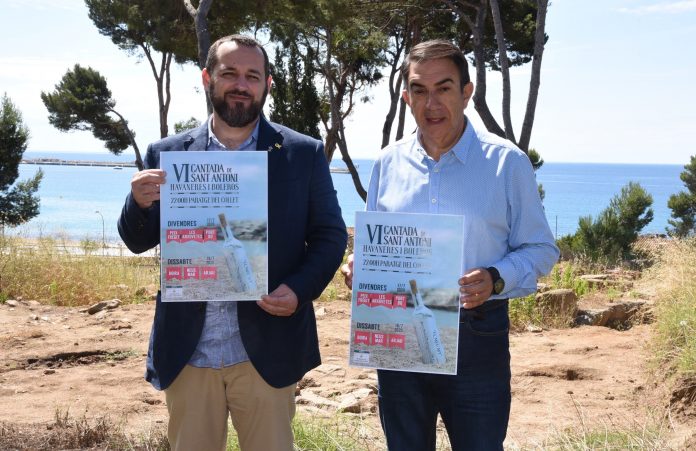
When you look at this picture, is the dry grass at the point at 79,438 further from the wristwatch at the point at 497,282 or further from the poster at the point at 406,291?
the wristwatch at the point at 497,282

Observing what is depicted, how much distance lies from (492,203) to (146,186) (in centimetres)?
124

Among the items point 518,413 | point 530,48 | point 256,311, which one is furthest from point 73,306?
point 530,48

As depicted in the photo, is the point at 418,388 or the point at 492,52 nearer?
the point at 418,388

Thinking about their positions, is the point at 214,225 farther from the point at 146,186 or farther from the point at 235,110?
the point at 235,110

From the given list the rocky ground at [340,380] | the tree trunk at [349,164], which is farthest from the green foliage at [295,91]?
the rocky ground at [340,380]

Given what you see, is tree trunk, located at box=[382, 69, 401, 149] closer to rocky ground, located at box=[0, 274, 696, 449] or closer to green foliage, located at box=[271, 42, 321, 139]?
green foliage, located at box=[271, 42, 321, 139]

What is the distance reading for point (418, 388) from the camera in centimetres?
280

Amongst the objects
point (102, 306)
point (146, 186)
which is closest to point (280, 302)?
point (146, 186)

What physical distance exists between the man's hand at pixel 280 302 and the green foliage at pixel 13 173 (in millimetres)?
22631

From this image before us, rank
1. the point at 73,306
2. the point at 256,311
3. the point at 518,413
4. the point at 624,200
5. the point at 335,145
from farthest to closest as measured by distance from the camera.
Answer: the point at 335,145 → the point at 624,200 → the point at 73,306 → the point at 518,413 → the point at 256,311

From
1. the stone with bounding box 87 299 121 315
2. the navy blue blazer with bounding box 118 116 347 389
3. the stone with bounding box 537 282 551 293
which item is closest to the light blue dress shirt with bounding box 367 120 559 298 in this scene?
the navy blue blazer with bounding box 118 116 347 389

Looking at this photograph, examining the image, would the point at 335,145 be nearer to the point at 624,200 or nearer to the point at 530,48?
the point at 530,48

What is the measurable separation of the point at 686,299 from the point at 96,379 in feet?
17.1

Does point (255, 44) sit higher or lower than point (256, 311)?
higher
